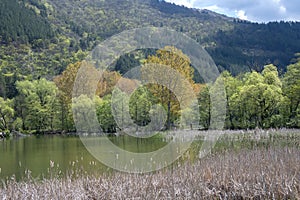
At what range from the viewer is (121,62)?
6688 centimetres

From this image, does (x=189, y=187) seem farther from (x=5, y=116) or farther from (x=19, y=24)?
(x=19, y=24)

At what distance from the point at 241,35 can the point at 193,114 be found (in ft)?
367

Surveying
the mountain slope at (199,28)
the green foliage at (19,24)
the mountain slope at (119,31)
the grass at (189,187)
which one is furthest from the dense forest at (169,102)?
the green foliage at (19,24)

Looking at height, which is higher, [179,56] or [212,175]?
[179,56]

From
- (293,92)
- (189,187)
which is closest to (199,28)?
(293,92)

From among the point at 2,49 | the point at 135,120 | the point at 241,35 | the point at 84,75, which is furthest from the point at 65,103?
the point at 241,35

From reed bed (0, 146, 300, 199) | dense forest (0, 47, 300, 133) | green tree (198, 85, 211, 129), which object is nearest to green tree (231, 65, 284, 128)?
dense forest (0, 47, 300, 133)

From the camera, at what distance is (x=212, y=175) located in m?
6.86

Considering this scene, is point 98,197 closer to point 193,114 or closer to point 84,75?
point 193,114

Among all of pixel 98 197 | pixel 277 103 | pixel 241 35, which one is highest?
pixel 241 35

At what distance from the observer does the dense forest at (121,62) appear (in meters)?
28.7

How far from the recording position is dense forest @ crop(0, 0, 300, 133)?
28734 millimetres

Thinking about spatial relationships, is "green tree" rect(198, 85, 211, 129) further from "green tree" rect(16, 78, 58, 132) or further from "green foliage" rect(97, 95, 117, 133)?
"green tree" rect(16, 78, 58, 132)

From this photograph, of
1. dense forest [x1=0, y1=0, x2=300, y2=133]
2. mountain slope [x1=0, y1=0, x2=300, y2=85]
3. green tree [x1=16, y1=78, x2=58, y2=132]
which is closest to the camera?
dense forest [x1=0, y1=0, x2=300, y2=133]
